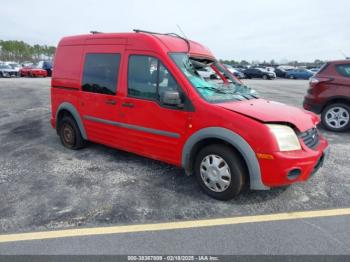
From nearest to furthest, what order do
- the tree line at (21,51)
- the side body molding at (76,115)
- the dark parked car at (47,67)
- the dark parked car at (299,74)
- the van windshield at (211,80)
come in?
the van windshield at (211,80) < the side body molding at (76,115) < the dark parked car at (47,67) < the dark parked car at (299,74) < the tree line at (21,51)

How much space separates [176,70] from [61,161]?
8.48ft

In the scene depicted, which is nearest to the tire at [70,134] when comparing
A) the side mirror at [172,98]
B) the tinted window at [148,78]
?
the tinted window at [148,78]

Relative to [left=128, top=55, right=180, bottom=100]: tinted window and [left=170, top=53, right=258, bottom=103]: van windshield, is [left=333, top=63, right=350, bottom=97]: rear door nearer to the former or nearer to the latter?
[left=170, top=53, right=258, bottom=103]: van windshield

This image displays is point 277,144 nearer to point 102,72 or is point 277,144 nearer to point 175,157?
point 175,157

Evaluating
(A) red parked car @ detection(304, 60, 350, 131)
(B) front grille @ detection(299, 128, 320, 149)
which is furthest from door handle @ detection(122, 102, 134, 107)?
(A) red parked car @ detection(304, 60, 350, 131)

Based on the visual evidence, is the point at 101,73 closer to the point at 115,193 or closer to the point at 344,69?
the point at 115,193

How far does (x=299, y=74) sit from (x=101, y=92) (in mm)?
36885

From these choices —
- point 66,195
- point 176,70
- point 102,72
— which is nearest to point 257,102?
point 176,70

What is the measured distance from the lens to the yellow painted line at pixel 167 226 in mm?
3071

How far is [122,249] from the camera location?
2.87 metres

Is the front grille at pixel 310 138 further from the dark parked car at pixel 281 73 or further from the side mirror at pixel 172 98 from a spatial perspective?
the dark parked car at pixel 281 73

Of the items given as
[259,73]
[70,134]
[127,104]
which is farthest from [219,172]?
[259,73]

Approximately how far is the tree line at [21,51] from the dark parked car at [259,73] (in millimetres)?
77091

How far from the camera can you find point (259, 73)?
1406 inches
